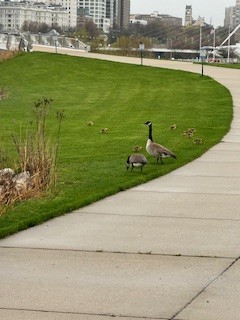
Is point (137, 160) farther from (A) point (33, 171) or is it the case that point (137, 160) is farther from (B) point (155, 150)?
(A) point (33, 171)

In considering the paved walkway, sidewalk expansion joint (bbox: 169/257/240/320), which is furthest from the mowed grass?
sidewalk expansion joint (bbox: 169/257/240/320)

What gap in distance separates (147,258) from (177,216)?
2391 millimetres

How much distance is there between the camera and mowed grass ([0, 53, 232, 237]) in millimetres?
13680

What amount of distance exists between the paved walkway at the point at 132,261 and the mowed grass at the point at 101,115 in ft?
2.25

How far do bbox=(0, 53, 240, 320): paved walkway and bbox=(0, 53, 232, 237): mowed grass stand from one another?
685 mm

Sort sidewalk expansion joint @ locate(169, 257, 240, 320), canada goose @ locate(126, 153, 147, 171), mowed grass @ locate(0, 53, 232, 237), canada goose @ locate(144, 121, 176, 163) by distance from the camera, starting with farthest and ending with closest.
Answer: canada goose @ locate(144, 121, 176, 163) < canada goose @ locate(126, 153, 147, 171) < mowed grass @ locate(0, 53, 232, 237) < sidewalk expansion joint @ locate(169, 257, 240, 320)

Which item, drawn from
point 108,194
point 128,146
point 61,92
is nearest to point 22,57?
point 61,92

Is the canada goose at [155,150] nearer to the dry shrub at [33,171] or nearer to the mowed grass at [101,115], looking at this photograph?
the mowed grass at [101,115]

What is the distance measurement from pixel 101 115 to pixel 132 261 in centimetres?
1773

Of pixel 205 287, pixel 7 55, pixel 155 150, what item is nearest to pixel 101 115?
pixel 155 150

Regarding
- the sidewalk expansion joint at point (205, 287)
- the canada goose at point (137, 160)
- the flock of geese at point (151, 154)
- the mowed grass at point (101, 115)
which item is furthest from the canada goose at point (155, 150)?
the sidewalk expansion joint at point (205, 287)

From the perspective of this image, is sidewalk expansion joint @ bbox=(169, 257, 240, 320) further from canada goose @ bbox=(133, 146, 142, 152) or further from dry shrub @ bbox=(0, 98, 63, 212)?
canada goose @ bbox=(133, 146, 142, 152)

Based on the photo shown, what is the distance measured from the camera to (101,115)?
2692cm

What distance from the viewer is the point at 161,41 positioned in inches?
5669
